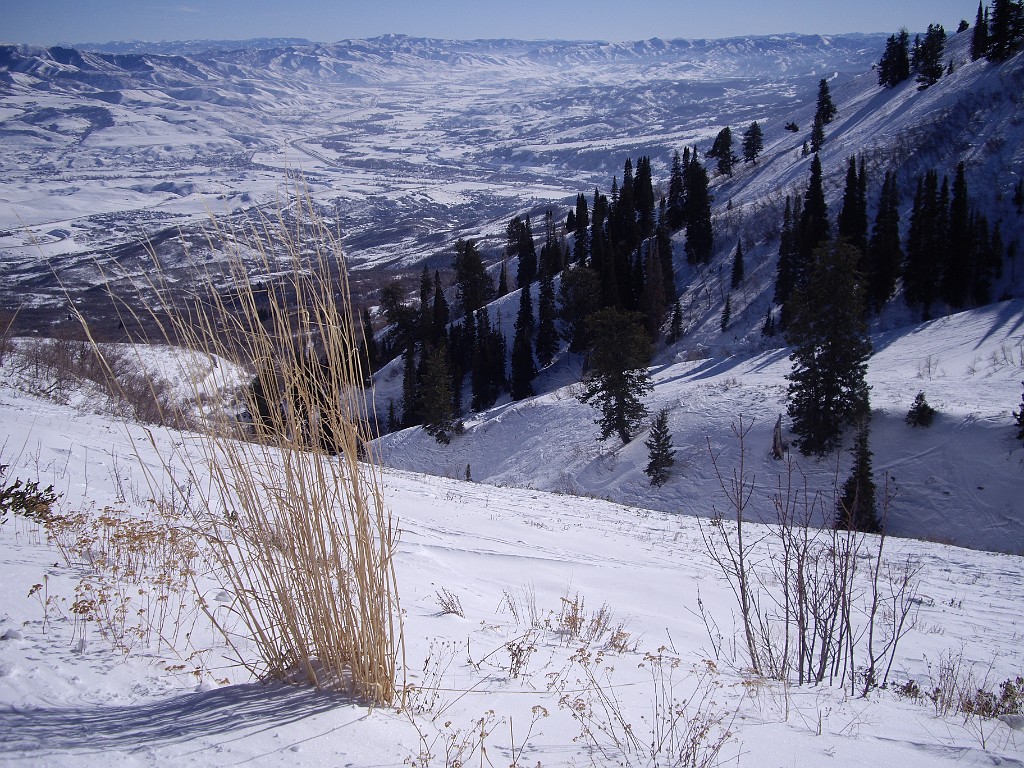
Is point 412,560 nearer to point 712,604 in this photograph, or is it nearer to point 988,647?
point 712,604

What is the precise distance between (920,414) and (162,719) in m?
23.6

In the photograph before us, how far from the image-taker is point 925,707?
11.2 feet

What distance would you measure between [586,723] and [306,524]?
160 centimetres

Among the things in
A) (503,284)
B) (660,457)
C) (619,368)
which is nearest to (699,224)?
(503,284)

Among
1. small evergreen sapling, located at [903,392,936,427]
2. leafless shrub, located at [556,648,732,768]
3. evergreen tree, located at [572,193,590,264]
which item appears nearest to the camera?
leafless shrub, located at [556,648,732,768]

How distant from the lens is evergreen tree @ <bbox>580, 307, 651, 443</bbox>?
1038 inches

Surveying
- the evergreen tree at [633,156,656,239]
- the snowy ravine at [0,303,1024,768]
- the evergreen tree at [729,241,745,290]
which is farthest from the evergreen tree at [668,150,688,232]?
the snowy ravine at [0,303,1024,768]

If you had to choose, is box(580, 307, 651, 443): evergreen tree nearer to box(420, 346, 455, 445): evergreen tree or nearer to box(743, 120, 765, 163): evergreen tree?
box(420, 346, 455, 445): evergreen tree

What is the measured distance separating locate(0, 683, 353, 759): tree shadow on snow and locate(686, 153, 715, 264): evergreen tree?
2225 inches

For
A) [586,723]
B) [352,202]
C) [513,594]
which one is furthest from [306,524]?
[352,202]

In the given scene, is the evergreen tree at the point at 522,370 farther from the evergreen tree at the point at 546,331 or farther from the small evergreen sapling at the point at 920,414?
the small evergreen sapling at the point at 920,414

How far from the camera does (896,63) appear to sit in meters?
71.1

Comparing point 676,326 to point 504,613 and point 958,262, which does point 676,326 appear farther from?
point 504,613

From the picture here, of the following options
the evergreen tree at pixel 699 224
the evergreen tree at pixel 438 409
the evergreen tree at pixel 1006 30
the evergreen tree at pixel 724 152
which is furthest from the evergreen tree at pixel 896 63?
the evergreen tree at pixel 438 409
